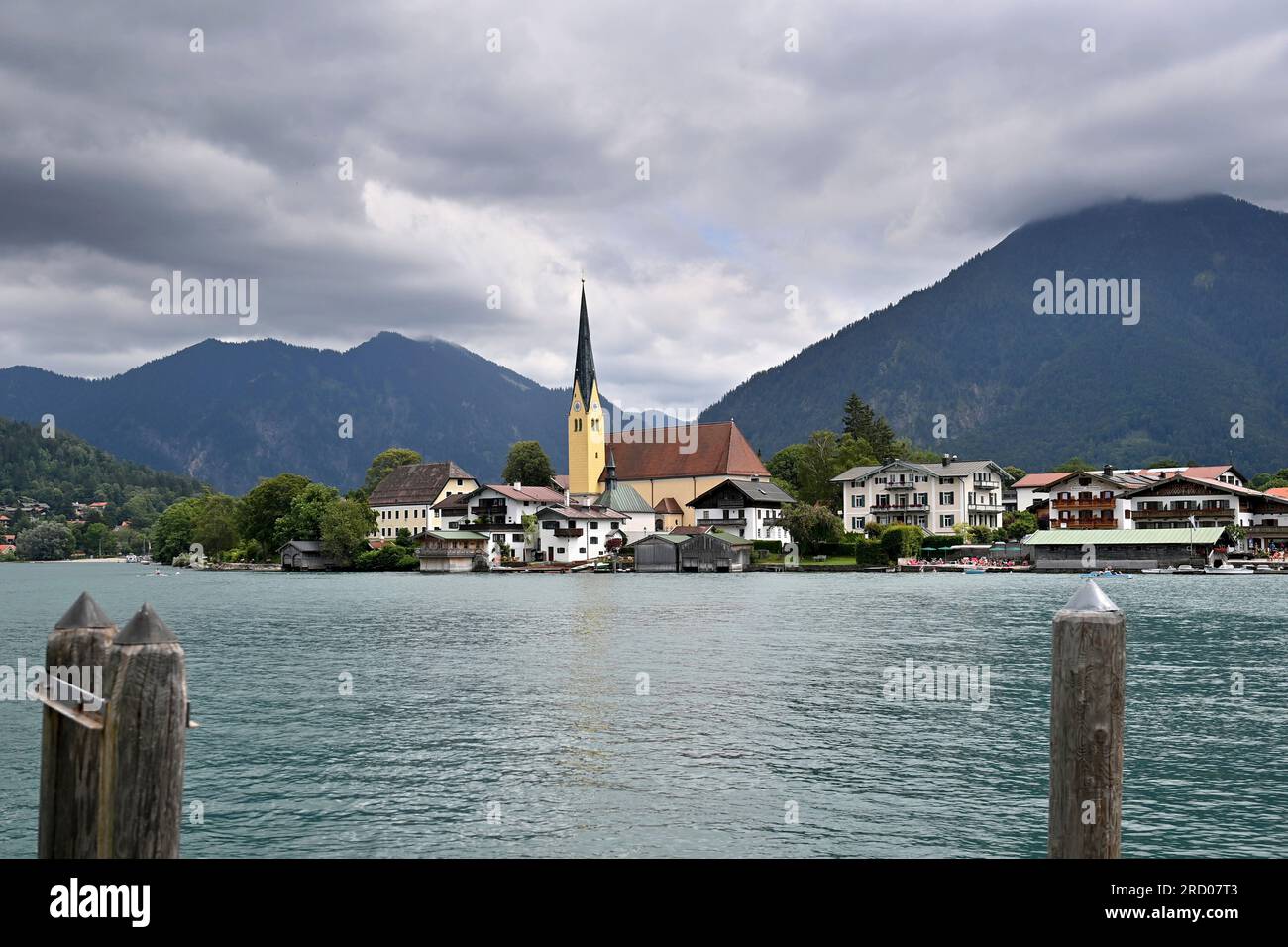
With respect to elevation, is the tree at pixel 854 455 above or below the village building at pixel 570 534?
above

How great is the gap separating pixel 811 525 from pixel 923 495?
1452cm

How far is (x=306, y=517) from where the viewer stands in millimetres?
129125

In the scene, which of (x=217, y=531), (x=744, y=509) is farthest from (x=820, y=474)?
(x=217, y=531)

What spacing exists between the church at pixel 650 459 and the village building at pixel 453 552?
19.5m

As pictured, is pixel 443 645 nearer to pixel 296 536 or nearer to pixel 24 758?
pixel 24 758

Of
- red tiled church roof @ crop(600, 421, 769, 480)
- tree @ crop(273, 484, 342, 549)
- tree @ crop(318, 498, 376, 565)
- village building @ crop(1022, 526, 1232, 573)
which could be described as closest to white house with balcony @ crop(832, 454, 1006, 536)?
village building @ crop(1022, 526, 1232, 573)

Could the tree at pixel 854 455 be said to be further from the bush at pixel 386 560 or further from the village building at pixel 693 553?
the bush at pixel 386 560

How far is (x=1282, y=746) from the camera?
20.9 meters

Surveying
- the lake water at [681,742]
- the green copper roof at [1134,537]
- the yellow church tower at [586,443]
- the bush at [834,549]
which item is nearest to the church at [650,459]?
the yellow church tower at [586,443]

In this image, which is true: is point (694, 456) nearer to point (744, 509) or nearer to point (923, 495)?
Result: point (744, 509)

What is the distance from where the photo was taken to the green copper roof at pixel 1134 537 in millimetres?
98375

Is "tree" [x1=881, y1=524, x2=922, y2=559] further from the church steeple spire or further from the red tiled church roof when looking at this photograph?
the church steeple spire
